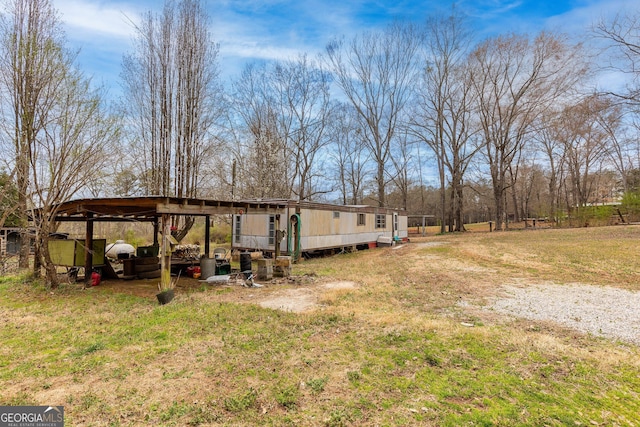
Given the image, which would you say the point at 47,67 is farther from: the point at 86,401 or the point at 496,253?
the point at 496,253

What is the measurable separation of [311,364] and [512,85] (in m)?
26.3

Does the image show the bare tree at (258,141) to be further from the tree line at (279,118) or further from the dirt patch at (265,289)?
the dirt patch at (265,289)

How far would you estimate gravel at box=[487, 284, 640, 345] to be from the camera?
4609 mm

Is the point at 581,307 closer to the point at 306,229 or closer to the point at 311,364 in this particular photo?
the point at 311,364

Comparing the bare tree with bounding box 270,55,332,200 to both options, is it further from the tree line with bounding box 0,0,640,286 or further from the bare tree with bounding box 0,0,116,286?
the bare tree with bounding box 0,0,116,286

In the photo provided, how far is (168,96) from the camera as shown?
13.5 meters

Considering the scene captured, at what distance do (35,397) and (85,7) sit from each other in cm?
961

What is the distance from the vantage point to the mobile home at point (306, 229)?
1226cm

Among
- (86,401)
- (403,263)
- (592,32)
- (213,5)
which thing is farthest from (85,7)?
(592,32)

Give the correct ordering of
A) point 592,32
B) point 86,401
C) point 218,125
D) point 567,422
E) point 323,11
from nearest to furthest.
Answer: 1. point 567,422
2. point 86,401
3. point 323,11
4. point 592,32
5. point 218,125

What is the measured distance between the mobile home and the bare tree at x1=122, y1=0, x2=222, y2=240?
2596mm

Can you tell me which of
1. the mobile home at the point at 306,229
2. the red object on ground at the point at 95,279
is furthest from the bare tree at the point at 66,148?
the mobile home at the point at 306,229

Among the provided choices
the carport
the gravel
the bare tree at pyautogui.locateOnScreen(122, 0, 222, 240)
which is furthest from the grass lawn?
the bare tree at pyautogui.locateOnScreen(122, 0, 222, 240)

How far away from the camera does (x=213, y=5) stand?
46.0 ft
